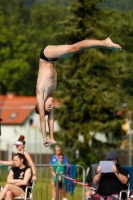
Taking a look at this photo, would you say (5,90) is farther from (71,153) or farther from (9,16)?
(71,153)

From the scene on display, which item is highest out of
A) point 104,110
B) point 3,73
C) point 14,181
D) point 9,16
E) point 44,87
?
point 9,16

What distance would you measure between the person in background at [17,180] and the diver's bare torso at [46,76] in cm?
359

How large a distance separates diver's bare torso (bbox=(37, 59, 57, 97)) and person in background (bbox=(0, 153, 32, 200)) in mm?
3589

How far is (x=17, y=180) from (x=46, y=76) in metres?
3.87

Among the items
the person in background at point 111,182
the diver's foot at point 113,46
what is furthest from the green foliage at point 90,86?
the diver's foot at point 113,46

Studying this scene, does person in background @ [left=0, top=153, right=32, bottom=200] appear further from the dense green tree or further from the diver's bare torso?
the dense green tree

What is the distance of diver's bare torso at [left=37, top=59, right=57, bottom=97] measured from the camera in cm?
1148

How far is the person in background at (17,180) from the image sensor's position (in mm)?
14750

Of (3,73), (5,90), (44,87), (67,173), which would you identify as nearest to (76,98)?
(67,173)

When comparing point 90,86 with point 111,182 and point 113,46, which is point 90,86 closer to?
point 111,182

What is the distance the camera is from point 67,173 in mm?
17828

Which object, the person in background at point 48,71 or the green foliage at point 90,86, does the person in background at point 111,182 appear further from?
the green foliage at point 90,86

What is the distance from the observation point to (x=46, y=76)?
452 inches

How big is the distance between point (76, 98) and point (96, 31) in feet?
10.9
